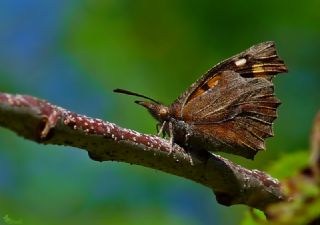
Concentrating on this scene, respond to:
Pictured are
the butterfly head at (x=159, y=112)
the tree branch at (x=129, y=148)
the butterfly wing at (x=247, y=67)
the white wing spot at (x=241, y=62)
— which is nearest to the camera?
the tree branch at (x=129, y=148)

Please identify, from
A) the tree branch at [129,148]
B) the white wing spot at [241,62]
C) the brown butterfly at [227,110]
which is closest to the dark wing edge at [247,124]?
the brown butterfly at [227,110]

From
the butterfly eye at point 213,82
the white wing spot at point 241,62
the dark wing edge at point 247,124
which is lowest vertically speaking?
the dark wing edge at point 247,124

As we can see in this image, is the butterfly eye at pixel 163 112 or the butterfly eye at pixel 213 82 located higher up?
the butterfly eye at pixel 213 82

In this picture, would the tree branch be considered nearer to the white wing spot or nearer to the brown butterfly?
the brown butterfly

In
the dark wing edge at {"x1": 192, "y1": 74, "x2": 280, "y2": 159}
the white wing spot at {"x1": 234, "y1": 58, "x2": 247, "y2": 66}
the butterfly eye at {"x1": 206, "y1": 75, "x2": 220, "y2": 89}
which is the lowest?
the dark wing edge at {"x1": 192, "y1": 74, "x2": 280, "y2": 159}

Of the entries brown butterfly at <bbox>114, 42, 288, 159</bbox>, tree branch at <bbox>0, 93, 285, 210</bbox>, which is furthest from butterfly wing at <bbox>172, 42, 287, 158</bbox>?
tree branch at <bbox>0, 93, 285, 210</bbox>

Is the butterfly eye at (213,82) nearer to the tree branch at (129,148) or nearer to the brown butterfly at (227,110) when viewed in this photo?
the brown butterfly at (227,110)
